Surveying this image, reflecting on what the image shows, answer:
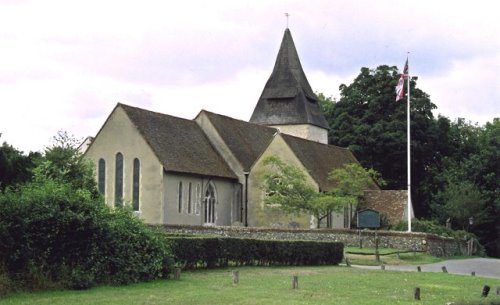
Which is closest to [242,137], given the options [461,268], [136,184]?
[136,184]

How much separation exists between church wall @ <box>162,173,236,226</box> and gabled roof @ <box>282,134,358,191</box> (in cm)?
569

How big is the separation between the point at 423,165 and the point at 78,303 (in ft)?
220

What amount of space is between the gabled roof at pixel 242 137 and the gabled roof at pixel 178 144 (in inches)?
59.5

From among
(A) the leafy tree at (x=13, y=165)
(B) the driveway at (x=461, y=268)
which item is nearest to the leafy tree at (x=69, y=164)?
(A) the leafy tree at (x=13, y=165)

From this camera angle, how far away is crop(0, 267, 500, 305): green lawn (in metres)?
21.6

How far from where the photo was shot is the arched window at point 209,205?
199 feet

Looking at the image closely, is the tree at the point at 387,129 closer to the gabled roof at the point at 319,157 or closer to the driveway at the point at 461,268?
the gabled roof at the point at 319,157

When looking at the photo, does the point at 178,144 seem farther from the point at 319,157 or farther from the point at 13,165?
the point at 13,165

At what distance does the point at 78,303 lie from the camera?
68.0 feet

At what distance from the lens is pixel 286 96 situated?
7775 centimetres

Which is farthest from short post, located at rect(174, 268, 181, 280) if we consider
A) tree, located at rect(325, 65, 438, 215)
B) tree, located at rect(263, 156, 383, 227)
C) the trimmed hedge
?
tree, located at rect(325, 65, 438, 215)

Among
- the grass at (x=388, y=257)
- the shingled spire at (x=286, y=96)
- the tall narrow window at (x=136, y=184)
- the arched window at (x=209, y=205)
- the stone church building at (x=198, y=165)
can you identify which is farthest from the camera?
the shingled spire at (x=286, y=96)

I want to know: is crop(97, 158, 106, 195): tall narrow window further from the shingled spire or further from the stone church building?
the shingled spire

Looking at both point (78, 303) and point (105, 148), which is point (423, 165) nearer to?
point (105, 148)
